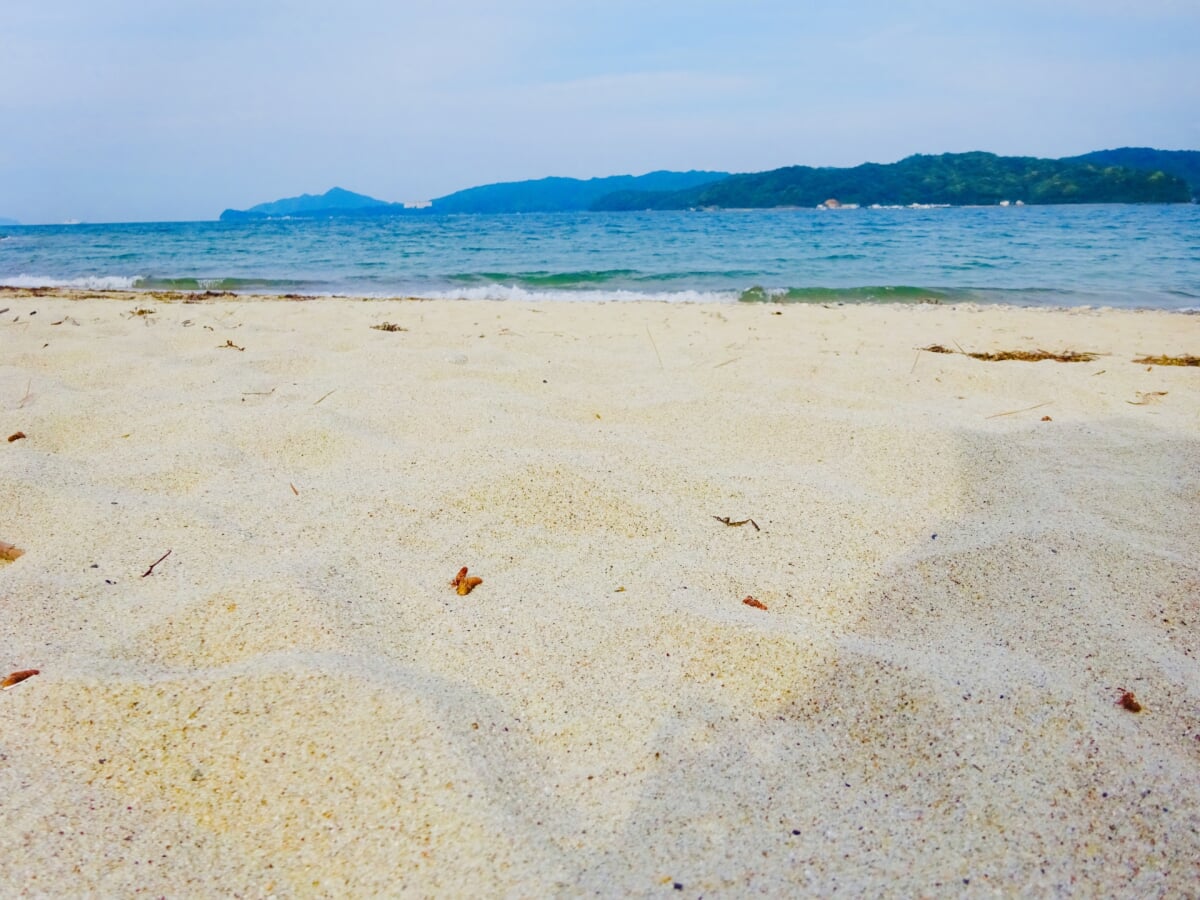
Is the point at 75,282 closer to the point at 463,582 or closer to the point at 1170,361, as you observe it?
the point at 463,582

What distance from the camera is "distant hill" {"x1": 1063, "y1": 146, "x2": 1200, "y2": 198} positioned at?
74.8 meters

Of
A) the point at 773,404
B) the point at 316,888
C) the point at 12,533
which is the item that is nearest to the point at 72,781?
the point at 316,888

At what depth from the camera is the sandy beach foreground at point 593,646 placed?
919mm

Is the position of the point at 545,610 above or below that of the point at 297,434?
below

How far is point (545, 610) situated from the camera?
1431 mm

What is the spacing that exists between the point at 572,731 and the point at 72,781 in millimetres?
683

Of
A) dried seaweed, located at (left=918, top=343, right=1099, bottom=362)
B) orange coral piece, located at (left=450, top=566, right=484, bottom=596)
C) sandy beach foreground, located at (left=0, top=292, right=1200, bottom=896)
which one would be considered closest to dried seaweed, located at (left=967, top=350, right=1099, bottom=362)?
dried seaweed, located at (left=918, top=343, right=1099, bottom=362)

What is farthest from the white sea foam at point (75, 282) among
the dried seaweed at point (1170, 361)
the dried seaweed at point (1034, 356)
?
the dried seaweed at point (1170, 361)

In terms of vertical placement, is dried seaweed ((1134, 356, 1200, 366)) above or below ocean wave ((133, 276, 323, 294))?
below

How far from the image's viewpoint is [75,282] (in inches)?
357

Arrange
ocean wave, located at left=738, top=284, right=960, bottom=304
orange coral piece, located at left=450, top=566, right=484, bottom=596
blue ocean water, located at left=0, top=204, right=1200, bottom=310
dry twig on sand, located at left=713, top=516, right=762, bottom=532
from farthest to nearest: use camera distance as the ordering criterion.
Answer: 1. blue ocean water, located at left=0, top=204, right=1200, bottom=310
2. ocean wave, located at left=738, top=284, right=960, bottom=304
3. dry twig on sand, located at left=713, top=516, right=762, bottom=532
4. orange coral piece, located at left=450, top=566, right=484, bottom=596

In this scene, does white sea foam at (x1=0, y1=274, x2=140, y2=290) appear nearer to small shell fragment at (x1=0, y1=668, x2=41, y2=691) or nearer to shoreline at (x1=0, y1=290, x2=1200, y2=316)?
shoreline at (x1=0, y1=290, x2=1200, y2=316)

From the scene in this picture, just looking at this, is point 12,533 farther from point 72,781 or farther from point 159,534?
point 72,781

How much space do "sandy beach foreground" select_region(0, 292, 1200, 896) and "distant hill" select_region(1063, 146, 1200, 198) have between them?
296ft
